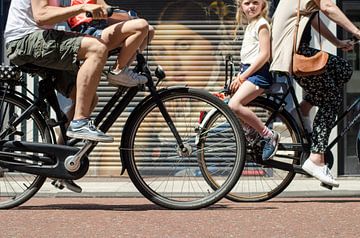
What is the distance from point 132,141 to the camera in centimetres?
614

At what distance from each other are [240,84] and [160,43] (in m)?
4.62

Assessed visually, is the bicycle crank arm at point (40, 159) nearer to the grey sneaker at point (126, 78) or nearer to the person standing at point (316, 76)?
the grey sneaker at point (126, 78)

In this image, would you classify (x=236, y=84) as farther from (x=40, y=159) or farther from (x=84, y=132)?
(x=40, y=159)

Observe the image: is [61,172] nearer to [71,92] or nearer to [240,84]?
[71,92]

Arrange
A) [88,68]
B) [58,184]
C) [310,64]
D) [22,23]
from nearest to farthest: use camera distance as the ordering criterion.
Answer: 1. [88,68]
2. [22,23]
3. [58,184]
4. [310,64]

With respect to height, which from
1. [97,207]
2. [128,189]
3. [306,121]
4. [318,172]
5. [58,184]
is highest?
[306,121]

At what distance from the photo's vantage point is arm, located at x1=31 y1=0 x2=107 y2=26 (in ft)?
19.2

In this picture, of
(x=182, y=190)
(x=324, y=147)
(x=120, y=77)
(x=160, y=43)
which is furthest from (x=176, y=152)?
(x=160, y=43)

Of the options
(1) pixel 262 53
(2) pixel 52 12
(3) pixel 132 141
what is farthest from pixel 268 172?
(2) pixel 52 12

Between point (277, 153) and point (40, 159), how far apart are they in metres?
1.91

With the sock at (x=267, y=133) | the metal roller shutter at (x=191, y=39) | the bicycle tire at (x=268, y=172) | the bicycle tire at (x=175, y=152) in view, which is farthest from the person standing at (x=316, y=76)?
the metal roller shutter at (x=191, y=39)

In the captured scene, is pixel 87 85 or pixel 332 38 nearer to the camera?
pixel 87 85

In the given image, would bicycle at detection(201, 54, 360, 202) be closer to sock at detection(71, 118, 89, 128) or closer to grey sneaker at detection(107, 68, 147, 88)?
grey sneaker at detection(107, 68, 147, 88)

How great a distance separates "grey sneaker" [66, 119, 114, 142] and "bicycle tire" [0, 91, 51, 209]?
0.98ft
